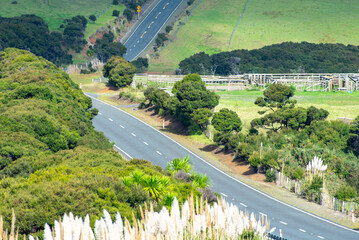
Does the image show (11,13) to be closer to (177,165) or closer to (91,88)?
(91,88)

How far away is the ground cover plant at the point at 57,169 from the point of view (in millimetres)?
24672

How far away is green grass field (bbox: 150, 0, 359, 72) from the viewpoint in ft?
505

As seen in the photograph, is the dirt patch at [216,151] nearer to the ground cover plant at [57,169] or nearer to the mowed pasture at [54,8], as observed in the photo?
the ground cover plant at [57,169]

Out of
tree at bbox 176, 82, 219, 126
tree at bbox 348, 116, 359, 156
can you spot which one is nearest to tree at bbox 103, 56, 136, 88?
tree at bbox 176, 82, 219, 126

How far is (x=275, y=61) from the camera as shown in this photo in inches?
5408

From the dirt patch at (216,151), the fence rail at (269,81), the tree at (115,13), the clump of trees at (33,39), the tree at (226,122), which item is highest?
the tree at (115,13)

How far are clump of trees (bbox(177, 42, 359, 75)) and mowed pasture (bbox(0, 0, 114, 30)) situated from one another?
154 feet

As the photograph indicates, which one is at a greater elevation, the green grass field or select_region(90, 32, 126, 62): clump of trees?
the green grass field

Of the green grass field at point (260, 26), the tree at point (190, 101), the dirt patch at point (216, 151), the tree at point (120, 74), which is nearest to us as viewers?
the dirt patch at point (216, 151)

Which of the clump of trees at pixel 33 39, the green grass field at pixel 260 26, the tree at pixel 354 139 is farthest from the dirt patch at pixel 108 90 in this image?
the tree at pixel 354 139

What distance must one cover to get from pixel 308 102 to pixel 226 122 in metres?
23.2

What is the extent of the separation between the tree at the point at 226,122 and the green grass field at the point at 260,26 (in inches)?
2837

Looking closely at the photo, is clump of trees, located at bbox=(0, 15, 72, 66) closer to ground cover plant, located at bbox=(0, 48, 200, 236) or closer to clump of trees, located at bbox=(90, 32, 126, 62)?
clump of trees, located at bbox=(90, 32, 126, 62)

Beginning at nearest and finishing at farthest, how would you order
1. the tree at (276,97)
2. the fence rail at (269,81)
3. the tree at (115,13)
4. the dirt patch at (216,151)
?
1. the dirt patch at (216,151)
2. the tree at (276,97)
3. the fence rail at (269,81)
4. the tree at (115,13)
